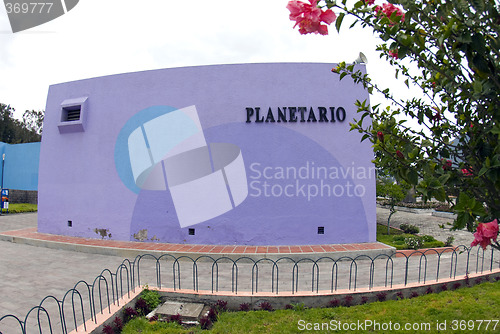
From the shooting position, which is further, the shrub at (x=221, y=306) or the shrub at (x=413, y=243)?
the shrub at (x=413, y=243)

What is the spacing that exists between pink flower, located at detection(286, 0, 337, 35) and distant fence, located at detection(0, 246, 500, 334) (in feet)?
12.8

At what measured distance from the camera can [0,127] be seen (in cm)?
3522

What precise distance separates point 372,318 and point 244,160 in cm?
551

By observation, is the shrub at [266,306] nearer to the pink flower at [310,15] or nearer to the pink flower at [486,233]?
the pink flower at [486,233]

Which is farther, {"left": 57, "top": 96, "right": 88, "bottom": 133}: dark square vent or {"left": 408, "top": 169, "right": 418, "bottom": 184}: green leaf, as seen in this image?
{"left": 57, "top": 96, "right": 88, "bottom": 133}: dark square vent

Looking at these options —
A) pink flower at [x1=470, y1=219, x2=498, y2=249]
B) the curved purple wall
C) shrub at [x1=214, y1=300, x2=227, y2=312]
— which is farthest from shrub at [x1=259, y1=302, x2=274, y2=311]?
pink flower at [x1=470, y1=219, x2=498, y2=249]

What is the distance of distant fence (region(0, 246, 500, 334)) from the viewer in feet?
16.1

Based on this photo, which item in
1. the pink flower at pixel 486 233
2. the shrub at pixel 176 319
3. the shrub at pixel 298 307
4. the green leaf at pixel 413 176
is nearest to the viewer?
the pink flower at pixel 486 233

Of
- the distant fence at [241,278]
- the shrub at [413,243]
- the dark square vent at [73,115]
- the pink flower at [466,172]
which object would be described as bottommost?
the distant fence at [241,278]

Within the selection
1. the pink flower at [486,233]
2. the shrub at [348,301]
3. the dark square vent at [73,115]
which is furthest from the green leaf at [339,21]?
the dark square vent at [73,115]

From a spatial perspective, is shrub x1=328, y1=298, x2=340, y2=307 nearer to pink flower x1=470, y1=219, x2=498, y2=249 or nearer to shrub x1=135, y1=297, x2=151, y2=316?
shrub x1=135, y1=297, x2=151, y2=316

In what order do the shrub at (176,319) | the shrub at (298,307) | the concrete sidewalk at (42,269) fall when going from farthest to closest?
the concrete sidewalk at (42,269) < the shrub at (298,307) < the shrub at (176,319)

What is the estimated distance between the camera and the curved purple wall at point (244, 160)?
8797mm

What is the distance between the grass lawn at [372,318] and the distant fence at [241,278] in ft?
1.73
